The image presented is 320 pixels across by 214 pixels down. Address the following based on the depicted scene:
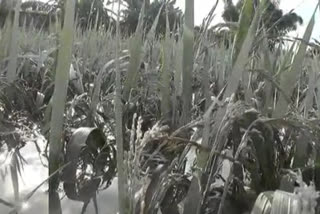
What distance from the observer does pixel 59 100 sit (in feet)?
2.64

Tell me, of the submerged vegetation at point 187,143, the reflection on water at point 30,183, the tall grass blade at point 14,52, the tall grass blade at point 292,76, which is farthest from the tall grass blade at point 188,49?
the tall grass blade at point 14,52

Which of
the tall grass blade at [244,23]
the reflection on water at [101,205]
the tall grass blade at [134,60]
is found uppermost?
the tall grass blade at [244,23]

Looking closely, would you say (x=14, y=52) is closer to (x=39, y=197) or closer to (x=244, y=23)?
(x=39, y=197)

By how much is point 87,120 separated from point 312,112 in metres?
0.46

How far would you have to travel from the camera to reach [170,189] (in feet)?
2.31

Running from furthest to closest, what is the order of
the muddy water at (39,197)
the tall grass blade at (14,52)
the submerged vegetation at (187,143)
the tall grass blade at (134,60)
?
the tall grass blade at (14,52) → the tall grass blade at (134,60) → the muddy water at (39,197) → the submerged vegetation at (187,143)

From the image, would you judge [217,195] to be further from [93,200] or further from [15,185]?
[15,185]

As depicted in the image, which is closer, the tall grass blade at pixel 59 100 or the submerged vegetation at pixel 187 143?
the submerged vegetation at pixel 187 143

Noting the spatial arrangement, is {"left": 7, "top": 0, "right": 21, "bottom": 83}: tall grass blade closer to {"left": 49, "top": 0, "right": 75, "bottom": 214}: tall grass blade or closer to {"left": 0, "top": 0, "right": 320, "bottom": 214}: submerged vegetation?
{"left": 0, "top": 0, "right": 320, "bottom": 214}: submerged vegetation

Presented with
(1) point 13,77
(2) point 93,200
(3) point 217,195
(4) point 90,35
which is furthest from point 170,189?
(4) point 90,35

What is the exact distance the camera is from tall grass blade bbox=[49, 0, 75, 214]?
2.58 feet

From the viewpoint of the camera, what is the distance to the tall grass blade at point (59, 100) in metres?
0.79

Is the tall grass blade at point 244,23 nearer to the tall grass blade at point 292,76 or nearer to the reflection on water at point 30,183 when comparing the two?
the tall grass blade at point 292,76

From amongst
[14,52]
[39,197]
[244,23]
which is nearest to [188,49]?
[244,23]
